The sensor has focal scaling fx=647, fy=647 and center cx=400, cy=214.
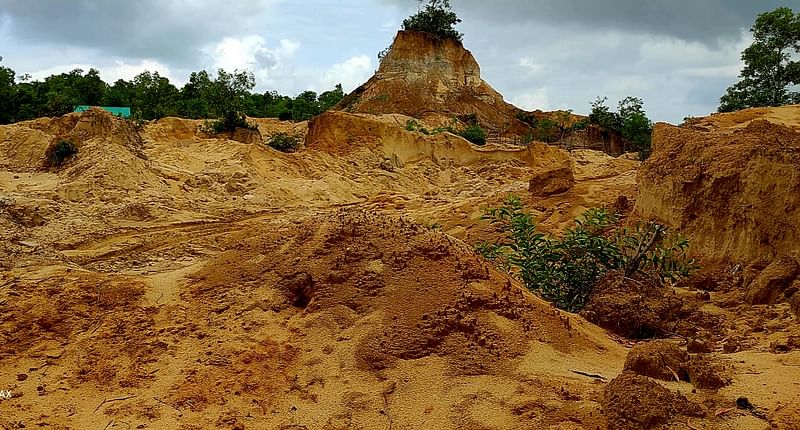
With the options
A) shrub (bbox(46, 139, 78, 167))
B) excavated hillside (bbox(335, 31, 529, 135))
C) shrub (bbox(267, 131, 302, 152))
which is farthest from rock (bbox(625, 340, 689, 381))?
excavated hillside (bbox(335, 31, 529, 135))

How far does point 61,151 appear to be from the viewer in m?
11.3

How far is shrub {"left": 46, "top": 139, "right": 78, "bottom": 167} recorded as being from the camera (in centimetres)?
1130

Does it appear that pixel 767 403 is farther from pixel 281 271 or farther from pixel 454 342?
pixel 281 271

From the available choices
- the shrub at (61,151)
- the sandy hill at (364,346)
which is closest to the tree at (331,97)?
the shrub at (61,151)

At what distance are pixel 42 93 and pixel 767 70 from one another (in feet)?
83.7

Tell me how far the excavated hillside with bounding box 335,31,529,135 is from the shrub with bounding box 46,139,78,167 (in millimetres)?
14067

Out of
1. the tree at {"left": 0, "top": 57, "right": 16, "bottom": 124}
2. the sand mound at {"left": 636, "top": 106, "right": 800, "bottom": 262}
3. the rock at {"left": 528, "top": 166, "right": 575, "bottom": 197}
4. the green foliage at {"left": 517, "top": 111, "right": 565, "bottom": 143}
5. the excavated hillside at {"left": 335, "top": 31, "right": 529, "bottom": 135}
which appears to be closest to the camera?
the sand mound at {"left": 636, "top": 106, "right": 800, "bottom": 262}

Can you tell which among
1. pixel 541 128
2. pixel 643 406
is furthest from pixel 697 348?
pixel 541 128

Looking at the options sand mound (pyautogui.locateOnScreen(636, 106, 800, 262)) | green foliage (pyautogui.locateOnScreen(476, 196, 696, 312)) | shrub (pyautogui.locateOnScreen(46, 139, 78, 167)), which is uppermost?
shrub (pyautogui.locateOnScreen(46, 139, 78, 167))

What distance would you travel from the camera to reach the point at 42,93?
25.7 meters

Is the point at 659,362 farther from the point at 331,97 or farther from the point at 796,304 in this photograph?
the point at 331,97

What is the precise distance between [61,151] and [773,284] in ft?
35.9

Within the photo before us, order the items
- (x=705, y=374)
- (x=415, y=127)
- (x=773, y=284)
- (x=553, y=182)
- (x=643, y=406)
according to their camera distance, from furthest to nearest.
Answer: (x=415, y=127), (x=553, y=182), (x=773, y=284), (x=705, y=374), (x=643, y=406)

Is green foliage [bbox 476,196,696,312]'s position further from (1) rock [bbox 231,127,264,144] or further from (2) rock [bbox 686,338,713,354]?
(1) rock [bbox 231,127,264,144]
